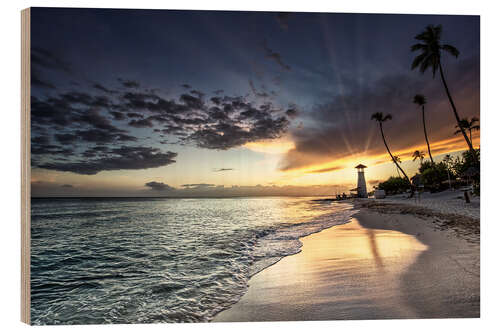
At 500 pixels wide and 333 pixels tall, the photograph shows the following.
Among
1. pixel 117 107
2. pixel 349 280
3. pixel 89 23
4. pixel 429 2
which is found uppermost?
pixel 429 2

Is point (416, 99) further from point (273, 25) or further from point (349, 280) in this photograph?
point (349, 280)

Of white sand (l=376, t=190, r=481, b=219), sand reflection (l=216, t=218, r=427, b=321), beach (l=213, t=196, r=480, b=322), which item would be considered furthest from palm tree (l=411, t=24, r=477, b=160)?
sand reflection (l=216, t=218, r=427, b=321)

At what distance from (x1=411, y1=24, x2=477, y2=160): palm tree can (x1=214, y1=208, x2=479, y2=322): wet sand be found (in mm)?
2036

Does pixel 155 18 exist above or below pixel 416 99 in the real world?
above

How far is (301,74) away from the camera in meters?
3.94

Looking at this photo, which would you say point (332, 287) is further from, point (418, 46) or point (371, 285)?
point (418, 46)

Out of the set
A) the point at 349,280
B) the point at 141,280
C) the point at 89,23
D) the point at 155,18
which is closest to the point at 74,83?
the point at 89,23

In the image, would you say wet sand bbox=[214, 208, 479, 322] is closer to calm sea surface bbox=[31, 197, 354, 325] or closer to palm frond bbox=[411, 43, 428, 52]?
calm sea surface bbox=[31, 197, 354, 325]

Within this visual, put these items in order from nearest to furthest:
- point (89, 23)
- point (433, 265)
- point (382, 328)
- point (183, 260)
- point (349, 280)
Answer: point (382, 328), point (349, 280), point (433, 265), point (89, 23), point (183, 260)

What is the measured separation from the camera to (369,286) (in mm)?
2738

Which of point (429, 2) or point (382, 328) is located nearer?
point (382, 328)

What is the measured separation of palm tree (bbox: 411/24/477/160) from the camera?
11.6 ft

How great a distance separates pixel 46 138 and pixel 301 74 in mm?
3756

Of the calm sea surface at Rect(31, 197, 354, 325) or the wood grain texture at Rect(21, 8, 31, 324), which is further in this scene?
the wood grain texture at Rect(21, 8, 31, 324)
